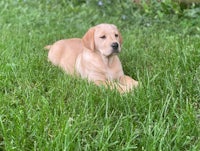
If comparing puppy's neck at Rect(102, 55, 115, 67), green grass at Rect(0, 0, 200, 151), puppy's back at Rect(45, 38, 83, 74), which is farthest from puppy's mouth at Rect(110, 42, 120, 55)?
puppy's back at Rect(45, 38, 83, 74)

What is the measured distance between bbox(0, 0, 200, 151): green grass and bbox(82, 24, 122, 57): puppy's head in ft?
0.99

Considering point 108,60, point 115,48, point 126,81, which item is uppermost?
point 115,48

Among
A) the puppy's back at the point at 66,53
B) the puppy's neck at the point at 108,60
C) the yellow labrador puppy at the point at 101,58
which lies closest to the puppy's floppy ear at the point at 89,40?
the yellow labrador puppy at the point at 101,58

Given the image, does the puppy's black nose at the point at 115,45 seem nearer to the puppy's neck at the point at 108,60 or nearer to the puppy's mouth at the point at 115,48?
the puppy's mouth at the point at 115,48

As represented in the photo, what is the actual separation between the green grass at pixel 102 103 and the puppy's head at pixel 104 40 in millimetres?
302

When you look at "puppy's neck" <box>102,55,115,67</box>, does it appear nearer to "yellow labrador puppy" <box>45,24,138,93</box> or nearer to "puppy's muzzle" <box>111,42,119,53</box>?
"yellow labrador puppy" <box>45,24,138,93</box>

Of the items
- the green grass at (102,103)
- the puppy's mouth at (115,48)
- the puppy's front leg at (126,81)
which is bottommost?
the puppy's front leg at (126,81)

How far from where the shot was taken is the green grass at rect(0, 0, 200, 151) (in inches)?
96.7

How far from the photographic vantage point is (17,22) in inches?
248

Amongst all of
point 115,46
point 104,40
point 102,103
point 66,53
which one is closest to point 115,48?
point 115,46

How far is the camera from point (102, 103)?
2986 millimetres

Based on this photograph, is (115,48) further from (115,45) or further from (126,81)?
(126,81)

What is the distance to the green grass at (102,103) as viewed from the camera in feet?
8.06

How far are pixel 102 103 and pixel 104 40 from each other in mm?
1115
